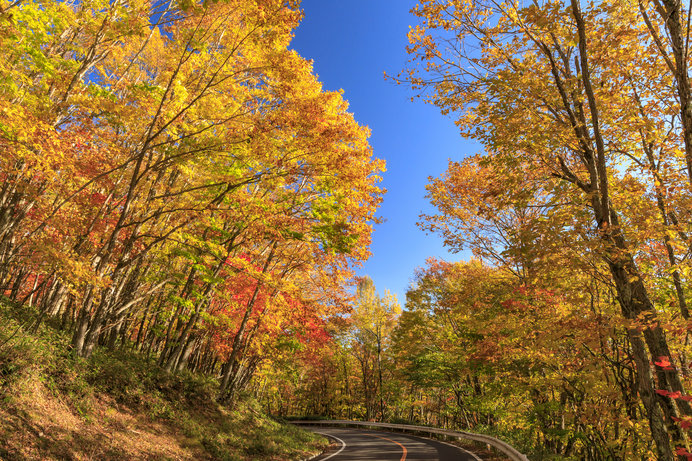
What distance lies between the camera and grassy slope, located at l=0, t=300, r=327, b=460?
5703 millimetres

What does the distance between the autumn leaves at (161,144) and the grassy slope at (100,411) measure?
1044mm

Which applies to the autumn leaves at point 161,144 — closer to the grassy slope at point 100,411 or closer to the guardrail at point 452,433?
the grassy slope at point 100,411

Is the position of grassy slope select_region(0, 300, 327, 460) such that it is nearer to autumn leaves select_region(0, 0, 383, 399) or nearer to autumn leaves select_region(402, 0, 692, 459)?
autumn leaves select_region(0, 0, 383, 399)

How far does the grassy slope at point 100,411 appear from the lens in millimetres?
5703

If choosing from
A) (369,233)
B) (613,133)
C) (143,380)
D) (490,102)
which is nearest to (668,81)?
(613,133)

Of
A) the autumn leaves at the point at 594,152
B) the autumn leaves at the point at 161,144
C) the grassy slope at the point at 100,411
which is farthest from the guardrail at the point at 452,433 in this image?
the autumn leaves at the point at 161,144

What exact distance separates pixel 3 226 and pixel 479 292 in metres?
15.1

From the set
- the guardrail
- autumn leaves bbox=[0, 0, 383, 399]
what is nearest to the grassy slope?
autumn leaves bbox=[0, 0, 383, 399]

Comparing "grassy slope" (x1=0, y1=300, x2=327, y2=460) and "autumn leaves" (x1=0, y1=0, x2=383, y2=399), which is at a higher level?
"autumn leaves" (x1=0, y1=0, x2=383, y2=399)

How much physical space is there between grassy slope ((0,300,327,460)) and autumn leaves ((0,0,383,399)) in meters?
1.04

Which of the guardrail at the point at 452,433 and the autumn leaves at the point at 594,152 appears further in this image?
the guardrail at the point at 452,433

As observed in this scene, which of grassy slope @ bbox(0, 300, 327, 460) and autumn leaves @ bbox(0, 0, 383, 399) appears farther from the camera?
autumn leaves @ bbox(0, 0, 383, 399)

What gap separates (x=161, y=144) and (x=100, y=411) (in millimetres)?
6145

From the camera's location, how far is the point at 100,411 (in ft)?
24.6
